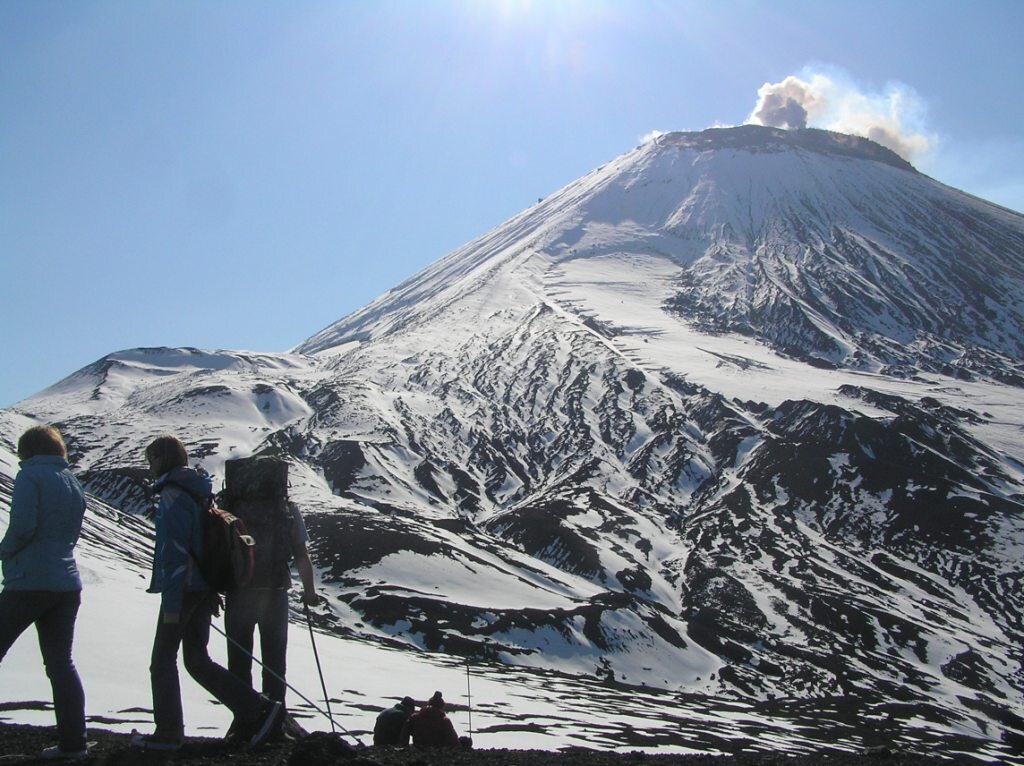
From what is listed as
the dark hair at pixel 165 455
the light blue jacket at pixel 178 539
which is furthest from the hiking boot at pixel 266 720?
the dark hair at pixel 165 455

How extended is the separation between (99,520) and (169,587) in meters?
69.4

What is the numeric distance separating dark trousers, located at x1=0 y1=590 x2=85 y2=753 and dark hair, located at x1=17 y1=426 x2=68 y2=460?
1340 mm

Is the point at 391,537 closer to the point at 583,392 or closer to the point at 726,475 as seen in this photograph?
the point at 726,475

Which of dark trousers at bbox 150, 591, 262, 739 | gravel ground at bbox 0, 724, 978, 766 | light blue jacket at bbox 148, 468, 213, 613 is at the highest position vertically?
light blue jacket at bbox 148, 468, 213, 613

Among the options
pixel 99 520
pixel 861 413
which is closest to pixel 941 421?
pixel 861 413

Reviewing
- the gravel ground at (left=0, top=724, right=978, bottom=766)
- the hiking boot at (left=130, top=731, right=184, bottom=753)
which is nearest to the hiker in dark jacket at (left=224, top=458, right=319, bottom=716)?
the gravel ground at (left=0, top=724, right=978, bottom=766)

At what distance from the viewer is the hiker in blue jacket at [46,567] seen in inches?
346

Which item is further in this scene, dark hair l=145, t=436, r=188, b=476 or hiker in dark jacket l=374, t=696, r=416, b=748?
hiker in dark jacket l=374, t=696, r=416, b=748

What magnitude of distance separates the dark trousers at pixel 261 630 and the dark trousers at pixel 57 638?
171cm

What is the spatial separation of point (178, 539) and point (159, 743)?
1.95 metres

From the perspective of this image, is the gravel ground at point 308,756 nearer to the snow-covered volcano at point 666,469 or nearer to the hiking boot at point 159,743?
the hiking boot at point 159,743

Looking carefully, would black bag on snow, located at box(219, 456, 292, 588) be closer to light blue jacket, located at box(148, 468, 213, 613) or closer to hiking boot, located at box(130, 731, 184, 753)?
light blue jacket, located at box(148, 468, 213, 613)

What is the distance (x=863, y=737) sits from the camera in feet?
185

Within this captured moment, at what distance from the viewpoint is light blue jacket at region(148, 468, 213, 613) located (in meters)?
9.02
